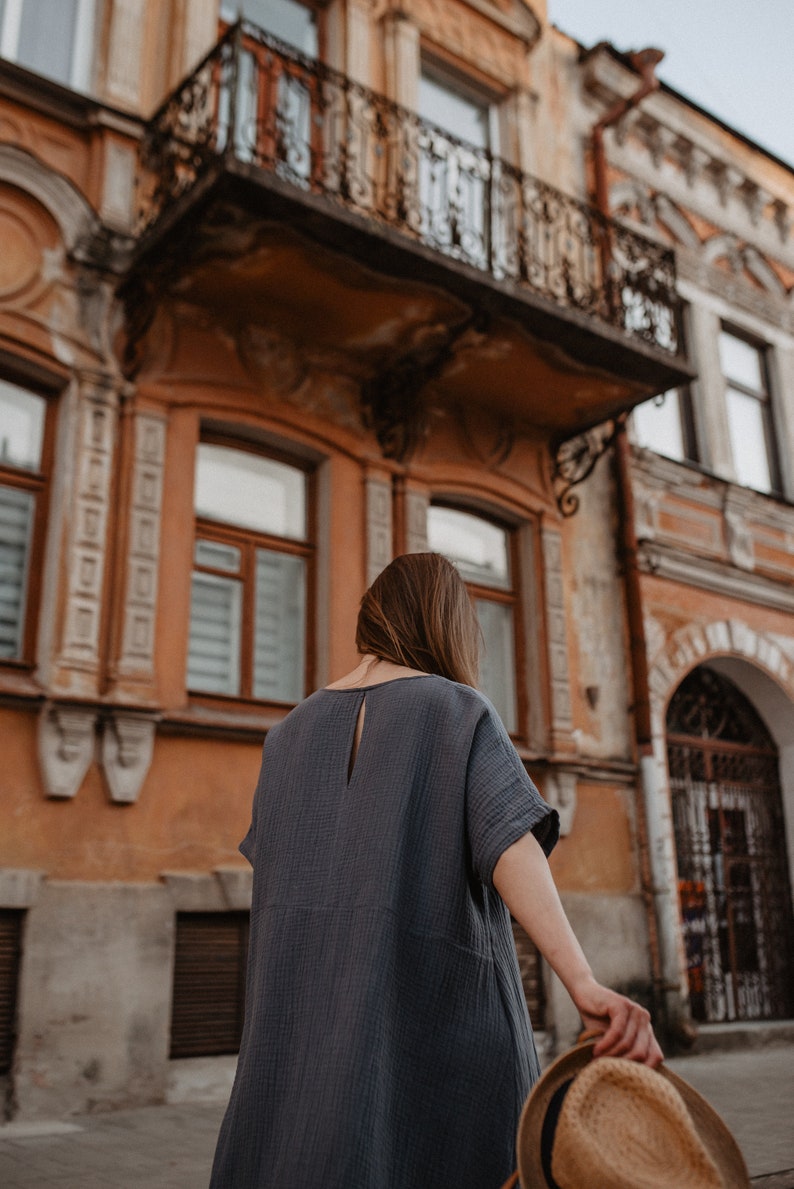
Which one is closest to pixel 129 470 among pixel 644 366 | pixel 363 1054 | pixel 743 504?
pixel 644 366

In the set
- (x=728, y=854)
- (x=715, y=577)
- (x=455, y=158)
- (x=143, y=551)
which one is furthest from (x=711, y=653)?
(x=143, y=551)

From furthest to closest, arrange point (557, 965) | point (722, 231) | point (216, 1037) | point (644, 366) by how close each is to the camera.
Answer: point (722, 231) < point (644, 366) < point (216, 1037) < point (557, 965)

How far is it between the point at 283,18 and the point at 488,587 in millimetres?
5010

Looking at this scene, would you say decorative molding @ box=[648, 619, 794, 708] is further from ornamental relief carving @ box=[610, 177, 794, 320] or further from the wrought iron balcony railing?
ornamental relief carving @ box=[610, 177, 794, 320]

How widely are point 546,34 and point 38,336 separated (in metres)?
7.01

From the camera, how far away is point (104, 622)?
683cm

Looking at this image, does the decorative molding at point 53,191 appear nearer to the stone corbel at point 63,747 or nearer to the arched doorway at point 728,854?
the stone corbel at point 63,747

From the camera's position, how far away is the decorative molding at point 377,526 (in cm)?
827

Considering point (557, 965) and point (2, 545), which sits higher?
point (2, 545)

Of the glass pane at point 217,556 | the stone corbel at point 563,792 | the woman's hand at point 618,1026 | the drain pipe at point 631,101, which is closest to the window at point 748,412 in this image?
the drain pipe at point 631,101

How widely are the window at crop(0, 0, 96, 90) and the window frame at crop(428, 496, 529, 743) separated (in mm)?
4057

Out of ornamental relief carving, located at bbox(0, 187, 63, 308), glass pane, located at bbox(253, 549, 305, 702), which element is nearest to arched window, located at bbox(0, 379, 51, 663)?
ornamental relief carving, located at bbox(0, 187, 63, 308)

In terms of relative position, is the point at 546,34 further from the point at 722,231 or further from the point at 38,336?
the point at 38,336

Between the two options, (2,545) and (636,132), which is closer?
(2,545)
